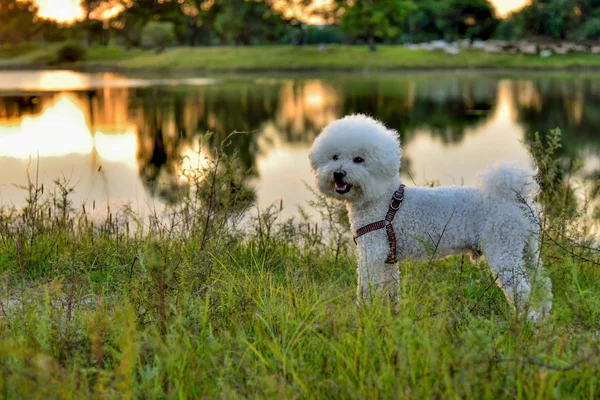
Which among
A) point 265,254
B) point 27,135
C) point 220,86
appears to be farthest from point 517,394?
point 220,86

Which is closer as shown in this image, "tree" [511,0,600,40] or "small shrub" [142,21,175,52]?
"tree" [511,0,600,40]

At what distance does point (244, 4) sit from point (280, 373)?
75.4 metres

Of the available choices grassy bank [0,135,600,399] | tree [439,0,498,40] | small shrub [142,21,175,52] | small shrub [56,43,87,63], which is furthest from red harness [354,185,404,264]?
tree [439,0,498,40]

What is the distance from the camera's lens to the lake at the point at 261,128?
45.1 feet

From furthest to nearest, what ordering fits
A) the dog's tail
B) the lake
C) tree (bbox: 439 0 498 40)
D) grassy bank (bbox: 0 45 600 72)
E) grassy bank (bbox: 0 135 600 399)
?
tree (bbox: 439 0 498 40), grassy bank (bbox: 0 45 600 72), the lake, the dog's tail, grassy bank (bbox: 0 135 600 399)

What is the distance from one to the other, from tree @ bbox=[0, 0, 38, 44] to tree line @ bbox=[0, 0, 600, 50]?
0.41ft

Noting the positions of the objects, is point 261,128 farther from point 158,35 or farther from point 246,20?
point 246,20

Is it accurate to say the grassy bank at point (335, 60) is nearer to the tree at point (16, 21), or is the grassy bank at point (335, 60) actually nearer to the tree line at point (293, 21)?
the tree line at point (293, 21)

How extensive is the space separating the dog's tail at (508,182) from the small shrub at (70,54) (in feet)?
241

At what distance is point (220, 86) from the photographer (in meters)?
39.5

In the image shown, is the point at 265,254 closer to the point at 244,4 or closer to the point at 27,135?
the point at 27,135

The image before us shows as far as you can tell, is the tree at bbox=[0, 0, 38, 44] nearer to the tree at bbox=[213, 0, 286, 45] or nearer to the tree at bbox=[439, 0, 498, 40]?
the tree at bbox=[213, 0, 286, 45]

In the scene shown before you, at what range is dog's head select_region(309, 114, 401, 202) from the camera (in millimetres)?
4305

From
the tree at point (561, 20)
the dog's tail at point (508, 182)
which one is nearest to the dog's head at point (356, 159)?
the dog's tail at point (508, 182)
